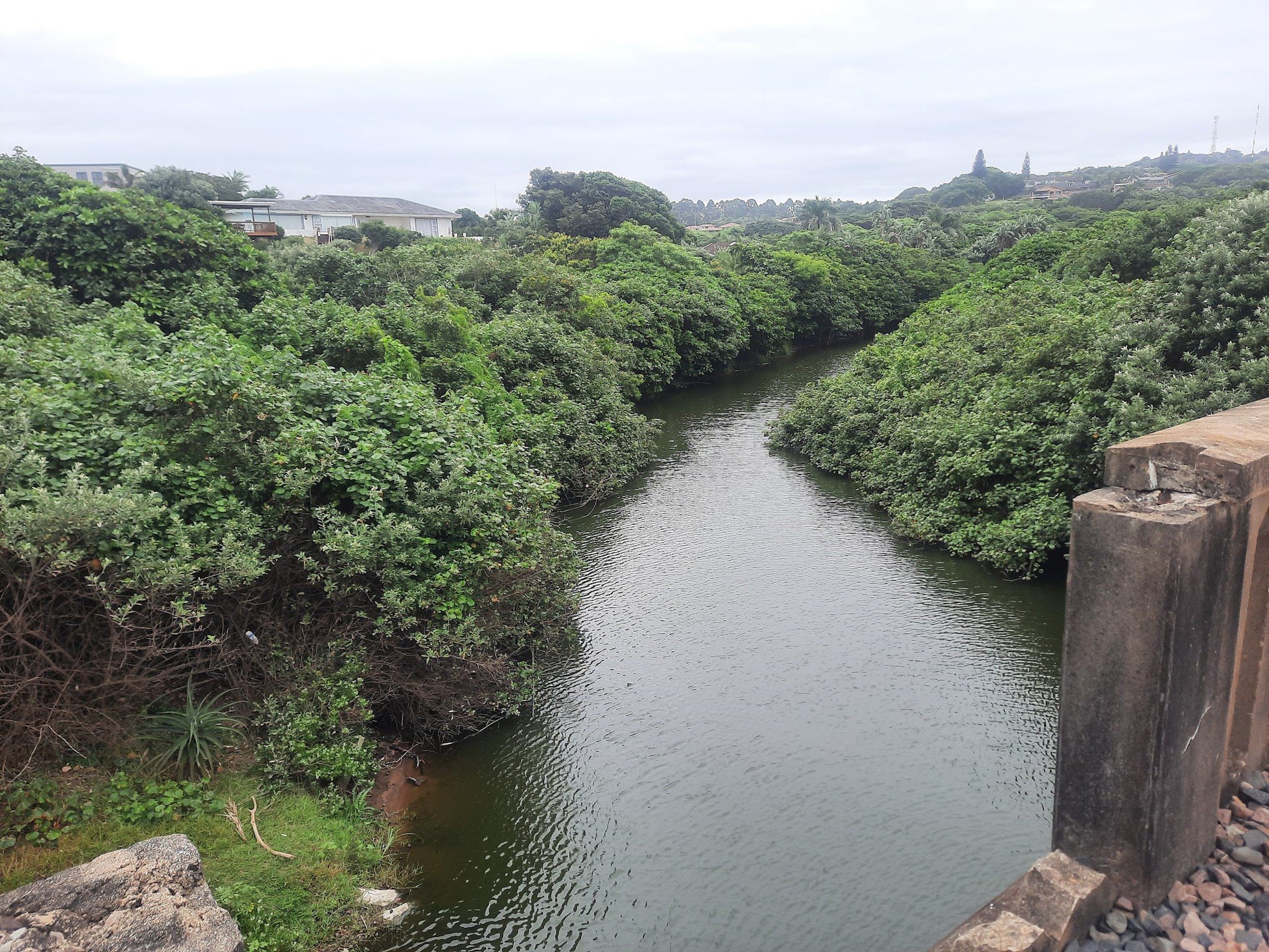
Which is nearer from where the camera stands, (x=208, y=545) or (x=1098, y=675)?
(x=1098, y=675)

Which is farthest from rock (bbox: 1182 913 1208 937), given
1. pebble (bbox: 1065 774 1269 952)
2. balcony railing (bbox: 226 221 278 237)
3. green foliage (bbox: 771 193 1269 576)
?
balcony railing (bbox: 226 221 278 237)

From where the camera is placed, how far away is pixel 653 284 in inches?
1228

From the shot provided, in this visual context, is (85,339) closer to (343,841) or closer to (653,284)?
(343,841)

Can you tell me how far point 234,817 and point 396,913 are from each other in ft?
4.50

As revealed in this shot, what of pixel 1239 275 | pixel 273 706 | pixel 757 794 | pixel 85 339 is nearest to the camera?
pixel 273 706

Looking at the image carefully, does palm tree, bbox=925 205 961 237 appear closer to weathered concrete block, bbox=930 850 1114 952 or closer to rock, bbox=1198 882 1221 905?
rock, bbox=1198 882 1221 905

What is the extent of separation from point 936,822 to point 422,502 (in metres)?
5.39

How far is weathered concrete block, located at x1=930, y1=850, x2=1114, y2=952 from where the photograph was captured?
3.73m

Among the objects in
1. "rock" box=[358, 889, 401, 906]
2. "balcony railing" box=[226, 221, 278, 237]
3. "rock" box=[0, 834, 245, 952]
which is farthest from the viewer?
"balcony railing" box=[226, 221, 278, 237]

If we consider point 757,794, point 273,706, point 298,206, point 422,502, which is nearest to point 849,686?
point 757,794

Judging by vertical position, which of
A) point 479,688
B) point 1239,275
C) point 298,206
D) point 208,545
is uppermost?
point 298,206

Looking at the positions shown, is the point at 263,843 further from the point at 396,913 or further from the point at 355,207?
the point at 355,207

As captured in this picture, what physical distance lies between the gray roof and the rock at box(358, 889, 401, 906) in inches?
1968

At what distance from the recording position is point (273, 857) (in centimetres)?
606
